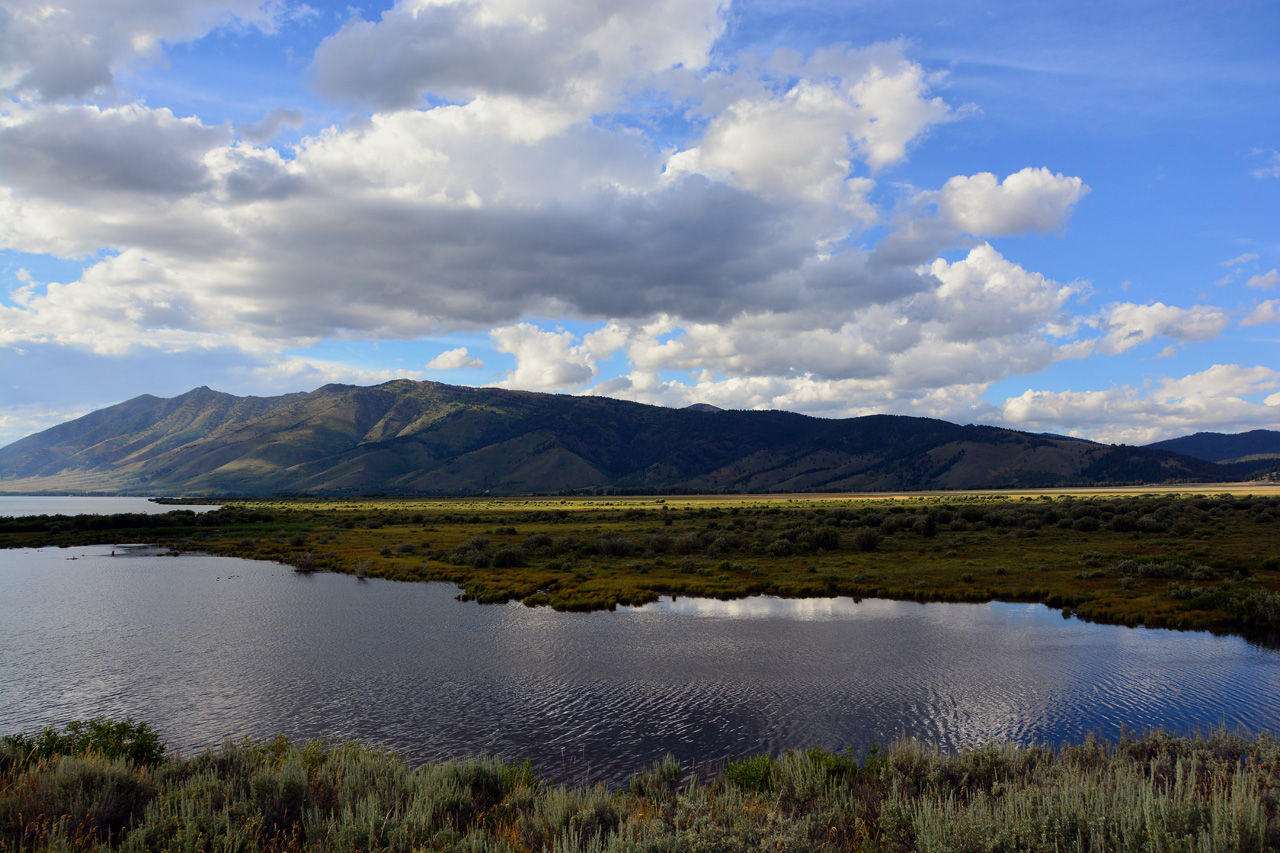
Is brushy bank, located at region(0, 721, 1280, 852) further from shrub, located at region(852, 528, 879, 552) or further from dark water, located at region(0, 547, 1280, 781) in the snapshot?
shrub, located at region(852, 528, 879, 552)

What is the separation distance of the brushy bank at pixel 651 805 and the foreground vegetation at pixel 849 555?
2597 centimetres

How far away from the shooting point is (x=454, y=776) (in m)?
11.8

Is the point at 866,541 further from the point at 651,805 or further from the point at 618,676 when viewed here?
the point at 651,805

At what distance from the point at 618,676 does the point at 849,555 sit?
35.1 meters

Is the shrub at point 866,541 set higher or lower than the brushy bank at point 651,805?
lower

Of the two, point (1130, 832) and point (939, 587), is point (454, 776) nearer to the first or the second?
point (1130, 832)

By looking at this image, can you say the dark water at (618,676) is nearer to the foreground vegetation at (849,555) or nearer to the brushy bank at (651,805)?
the foreground vegetation at (849,555)

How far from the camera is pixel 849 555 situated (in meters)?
54.1

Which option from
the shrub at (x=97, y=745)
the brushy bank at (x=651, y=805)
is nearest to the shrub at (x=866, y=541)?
the brushy bank at (x=651, y=805)

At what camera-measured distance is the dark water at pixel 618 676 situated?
18.7 meters

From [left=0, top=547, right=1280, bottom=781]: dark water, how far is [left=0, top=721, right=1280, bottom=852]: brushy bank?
5194 millimetres

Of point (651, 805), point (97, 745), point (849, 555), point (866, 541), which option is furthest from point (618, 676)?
point (866, 541)

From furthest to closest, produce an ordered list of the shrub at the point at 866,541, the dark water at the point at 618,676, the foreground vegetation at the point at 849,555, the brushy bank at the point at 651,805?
the shrub at the point at 866,541, the foreground vegetation at the point at 849,555, the dark water at the point at 618,676, the brushy bank at the point at 651,805

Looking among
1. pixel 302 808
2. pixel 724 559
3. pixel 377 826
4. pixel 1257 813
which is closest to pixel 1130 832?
pixel 1257 813
